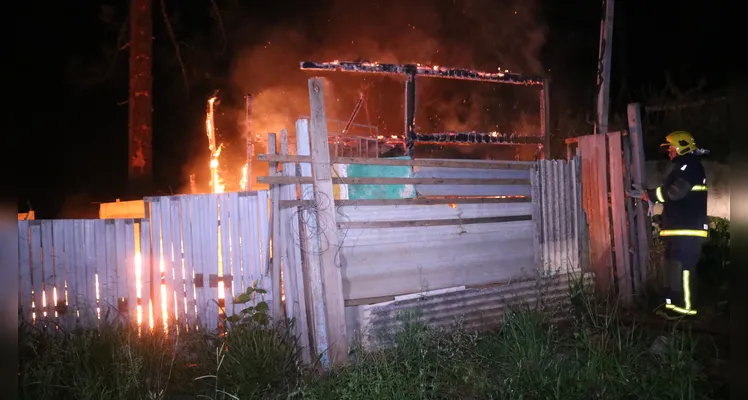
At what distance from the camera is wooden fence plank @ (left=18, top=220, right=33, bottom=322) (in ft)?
17.7

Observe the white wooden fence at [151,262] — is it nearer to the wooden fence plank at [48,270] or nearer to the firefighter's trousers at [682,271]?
the wooden fence plank at [48,270]

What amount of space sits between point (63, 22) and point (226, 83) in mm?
6138

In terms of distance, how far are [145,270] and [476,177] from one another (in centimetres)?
398

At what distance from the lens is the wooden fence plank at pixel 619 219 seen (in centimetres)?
684

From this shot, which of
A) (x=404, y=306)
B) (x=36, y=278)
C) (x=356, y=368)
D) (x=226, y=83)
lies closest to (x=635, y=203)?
(x=404, y=306)

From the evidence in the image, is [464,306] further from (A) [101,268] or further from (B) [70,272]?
(B) [70,272]

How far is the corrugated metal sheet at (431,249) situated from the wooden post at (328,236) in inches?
6.6

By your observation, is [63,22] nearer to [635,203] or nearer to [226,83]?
[226,83]

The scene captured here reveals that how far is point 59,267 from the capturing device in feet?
18.2

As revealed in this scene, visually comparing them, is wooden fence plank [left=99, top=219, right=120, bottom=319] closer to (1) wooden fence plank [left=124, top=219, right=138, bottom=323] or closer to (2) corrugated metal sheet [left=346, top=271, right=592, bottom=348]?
(1) wooden fence plank [left=124, top=219, right=138, bottom=323]

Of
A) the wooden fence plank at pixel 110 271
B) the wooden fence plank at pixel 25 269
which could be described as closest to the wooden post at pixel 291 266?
the wooden fence plank at pixel 110 271

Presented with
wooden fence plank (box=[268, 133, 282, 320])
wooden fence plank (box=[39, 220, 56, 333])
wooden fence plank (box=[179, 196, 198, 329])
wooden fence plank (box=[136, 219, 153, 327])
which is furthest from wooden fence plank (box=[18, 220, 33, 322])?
wooden fence plank (box=[268, 133, 282, 320])

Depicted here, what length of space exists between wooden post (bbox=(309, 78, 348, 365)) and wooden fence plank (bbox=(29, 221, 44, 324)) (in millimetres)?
3148

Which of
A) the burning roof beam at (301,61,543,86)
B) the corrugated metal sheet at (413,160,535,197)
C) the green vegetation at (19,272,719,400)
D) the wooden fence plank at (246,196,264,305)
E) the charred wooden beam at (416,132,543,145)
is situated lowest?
the green vegetation at (19,272,719,400)
